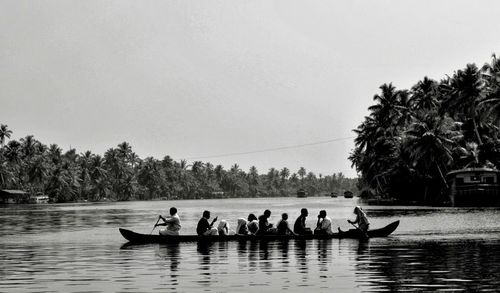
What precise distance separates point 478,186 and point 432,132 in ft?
34.6

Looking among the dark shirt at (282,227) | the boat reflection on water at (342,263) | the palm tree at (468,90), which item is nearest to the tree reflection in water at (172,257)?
the boat reflection on water at (342,263)

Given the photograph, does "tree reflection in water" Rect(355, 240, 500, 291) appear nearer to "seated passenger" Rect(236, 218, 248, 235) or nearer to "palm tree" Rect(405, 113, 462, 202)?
"seated passenger" Rect(236, 218, 248, 235)

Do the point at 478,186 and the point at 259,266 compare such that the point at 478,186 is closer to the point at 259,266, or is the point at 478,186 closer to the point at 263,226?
the point at 263,226

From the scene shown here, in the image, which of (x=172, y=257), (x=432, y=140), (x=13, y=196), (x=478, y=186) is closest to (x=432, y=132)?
(x=432, y=140)

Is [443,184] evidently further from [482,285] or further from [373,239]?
[482,285]

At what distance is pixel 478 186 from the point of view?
79.6 meters

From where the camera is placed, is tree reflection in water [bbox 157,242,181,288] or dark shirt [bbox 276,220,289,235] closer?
tree reflection in water [bbox 157,242,181,288]

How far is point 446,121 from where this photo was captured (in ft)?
294

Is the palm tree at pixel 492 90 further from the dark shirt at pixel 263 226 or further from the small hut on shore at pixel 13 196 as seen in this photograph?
the small hut on shore at pixel 13 196

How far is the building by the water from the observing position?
260ft

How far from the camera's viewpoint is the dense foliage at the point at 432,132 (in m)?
86.6

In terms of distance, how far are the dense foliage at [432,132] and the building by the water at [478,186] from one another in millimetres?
5631

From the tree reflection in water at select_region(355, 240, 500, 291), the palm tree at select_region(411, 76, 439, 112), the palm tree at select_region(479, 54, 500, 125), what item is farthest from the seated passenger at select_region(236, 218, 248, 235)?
the palm tree at select_region(411, 76, 439, 112)

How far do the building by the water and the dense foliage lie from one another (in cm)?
563
